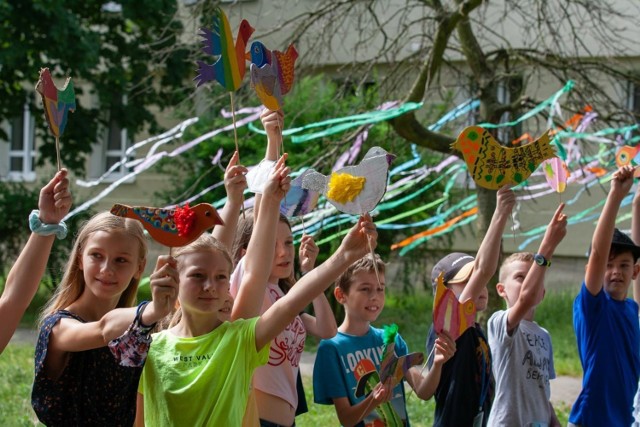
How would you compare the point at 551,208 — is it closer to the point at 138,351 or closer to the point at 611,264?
the point at 611,264

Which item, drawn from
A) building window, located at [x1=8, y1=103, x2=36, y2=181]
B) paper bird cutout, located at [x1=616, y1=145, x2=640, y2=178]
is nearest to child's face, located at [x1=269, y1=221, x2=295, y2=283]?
paper bird cutout, located at [x1=616, y1=145, x2=640, y2=178]

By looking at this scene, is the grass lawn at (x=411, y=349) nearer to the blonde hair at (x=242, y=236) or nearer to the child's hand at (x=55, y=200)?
the blonde hair at (x=242, y=236)

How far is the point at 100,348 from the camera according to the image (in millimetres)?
2945

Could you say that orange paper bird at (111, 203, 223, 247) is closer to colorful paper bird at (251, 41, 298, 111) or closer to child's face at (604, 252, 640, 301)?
colorful paper bird at (251, 41, 298, 111)

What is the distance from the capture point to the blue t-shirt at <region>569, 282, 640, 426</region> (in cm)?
420

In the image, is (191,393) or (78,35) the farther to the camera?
(78,35)

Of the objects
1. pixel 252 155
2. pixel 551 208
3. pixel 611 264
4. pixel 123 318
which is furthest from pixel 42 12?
pixel 123 318

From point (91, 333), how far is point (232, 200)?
89 centimetres

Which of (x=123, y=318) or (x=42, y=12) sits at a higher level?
(x=42, y=12)

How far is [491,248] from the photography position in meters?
3.71

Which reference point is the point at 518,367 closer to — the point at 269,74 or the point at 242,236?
the point at 242,236

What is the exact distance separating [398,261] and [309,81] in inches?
118

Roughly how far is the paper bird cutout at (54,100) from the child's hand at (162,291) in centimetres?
86

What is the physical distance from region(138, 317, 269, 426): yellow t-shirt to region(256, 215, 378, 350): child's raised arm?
0.07 meters
